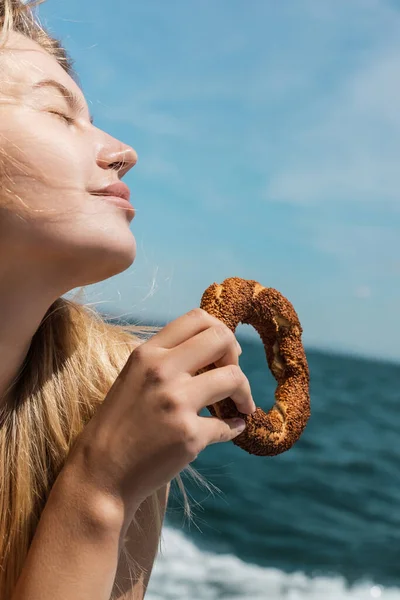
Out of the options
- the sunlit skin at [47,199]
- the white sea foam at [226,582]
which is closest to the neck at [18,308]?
the sunlit skin at [47,199]

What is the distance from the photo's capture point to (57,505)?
5.17ft

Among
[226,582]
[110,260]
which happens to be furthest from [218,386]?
[226,582]

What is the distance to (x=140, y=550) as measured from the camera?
2148 mm

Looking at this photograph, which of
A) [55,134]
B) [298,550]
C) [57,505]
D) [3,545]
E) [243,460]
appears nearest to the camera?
[57,505]

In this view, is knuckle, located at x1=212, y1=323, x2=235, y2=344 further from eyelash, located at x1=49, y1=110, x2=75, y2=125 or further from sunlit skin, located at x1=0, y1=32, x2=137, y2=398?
eyelash, located at x1=49, y1=110, x2=75, y2=125

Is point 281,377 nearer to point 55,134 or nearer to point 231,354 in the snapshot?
→ point 231,354

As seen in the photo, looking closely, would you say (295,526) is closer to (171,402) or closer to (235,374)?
(235,374)

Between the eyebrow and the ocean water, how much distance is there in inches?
60.3

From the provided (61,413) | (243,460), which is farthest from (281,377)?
(243,460)

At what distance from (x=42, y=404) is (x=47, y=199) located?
0.71 m

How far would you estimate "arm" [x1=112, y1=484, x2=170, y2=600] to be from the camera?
6.82 ft

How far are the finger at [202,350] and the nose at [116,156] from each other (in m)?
0.56

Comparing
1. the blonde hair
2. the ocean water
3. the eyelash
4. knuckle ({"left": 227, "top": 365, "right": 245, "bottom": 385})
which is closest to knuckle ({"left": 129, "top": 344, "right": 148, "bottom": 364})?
knuckle ({"left": 227, "top": 365, "right": 245, "bottom": 385})

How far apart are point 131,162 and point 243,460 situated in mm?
12086
